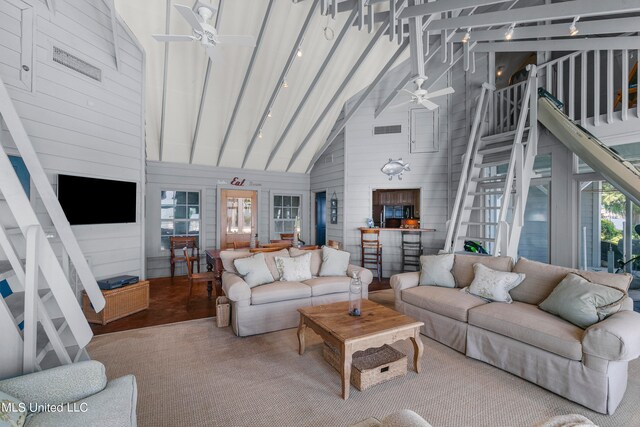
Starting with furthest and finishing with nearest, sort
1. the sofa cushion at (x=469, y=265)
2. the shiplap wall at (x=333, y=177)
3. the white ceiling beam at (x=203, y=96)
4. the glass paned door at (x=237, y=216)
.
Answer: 1. the glass paned door at (x=237, y=216)
2. the shiplap wall at (x=333, y=177)
3. the white ceiling beam at (x=203, y=96)
4. the sofa cushion at (x=469, y=265)

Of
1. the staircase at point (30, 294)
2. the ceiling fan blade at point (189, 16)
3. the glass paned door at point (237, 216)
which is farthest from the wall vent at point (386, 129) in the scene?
the staircase at point (30, 294)

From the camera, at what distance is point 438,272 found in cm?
379

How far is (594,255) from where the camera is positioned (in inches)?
175

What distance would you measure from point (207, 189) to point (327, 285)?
4556mm

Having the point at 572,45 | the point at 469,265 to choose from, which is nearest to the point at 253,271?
the point at 469,265

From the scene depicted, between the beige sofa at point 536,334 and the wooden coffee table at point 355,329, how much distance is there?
68 cm

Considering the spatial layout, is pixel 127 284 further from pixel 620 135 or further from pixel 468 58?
pixel 620 135

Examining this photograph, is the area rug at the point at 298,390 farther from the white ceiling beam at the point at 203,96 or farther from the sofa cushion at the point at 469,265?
the white ceiling beam at the point at 203,96

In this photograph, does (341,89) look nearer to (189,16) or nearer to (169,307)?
(189,16)

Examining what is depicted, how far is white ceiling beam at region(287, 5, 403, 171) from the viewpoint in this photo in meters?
4.80

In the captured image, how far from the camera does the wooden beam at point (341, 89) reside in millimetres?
4770

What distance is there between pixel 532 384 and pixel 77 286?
5.31 m

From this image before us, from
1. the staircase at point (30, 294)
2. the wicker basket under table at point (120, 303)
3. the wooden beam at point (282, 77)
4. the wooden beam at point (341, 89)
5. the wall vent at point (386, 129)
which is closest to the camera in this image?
the staircase at point (30, 294)

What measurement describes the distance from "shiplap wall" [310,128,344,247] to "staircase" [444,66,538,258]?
274 centimetres
